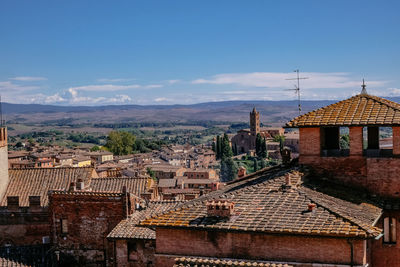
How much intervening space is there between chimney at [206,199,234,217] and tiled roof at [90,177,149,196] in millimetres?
20307

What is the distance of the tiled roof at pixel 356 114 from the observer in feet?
62.2

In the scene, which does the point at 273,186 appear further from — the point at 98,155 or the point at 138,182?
the point at 98,155

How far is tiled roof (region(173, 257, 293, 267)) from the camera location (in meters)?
15.4

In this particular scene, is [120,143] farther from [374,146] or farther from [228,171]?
[374,146]

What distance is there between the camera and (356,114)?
64.9ft

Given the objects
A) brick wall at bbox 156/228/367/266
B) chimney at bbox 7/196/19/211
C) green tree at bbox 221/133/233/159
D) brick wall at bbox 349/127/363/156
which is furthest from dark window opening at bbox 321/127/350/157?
green tree at bbox 221/133/233/159

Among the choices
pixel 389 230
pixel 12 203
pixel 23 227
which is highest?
pixel 389 230

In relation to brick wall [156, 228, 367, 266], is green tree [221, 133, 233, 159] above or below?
below

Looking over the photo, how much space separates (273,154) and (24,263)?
149982 millimetres

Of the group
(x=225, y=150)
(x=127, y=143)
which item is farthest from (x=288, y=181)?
(x=127, y=143)

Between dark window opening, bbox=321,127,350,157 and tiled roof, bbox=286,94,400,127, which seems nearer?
tiled roof, bbox=286,94,400,127

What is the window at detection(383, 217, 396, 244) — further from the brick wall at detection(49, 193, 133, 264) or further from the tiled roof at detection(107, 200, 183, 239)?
A: the brick wall at detection(49, 193, 133, 264)

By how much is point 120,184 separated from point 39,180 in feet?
20.8

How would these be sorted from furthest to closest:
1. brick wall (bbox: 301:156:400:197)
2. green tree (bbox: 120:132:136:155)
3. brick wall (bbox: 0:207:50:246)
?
1. green tree (bbox: 120:132:136:155)
2. brick wall (bbox: 0:207:50:246)
3. brick wall (bbox: 301:156:400:197)
